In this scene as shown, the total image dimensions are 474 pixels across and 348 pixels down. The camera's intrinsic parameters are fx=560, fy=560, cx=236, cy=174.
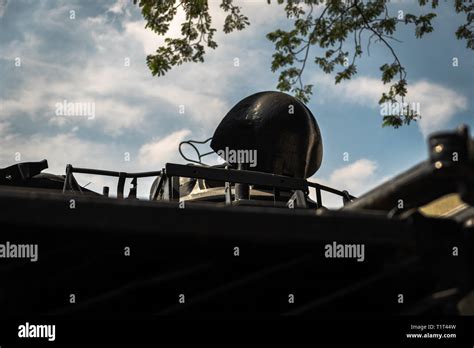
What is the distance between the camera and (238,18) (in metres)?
11.8

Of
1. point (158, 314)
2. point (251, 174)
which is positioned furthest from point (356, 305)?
point (251, 174)

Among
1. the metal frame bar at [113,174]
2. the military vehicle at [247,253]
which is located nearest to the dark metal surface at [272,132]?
the metal frame bar at [113,174]

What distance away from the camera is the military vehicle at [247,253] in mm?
1537

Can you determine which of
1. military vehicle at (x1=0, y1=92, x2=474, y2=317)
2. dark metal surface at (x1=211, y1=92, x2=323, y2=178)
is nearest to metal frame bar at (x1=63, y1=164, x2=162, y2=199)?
dark metal surface at (x1=211, y1=92, x2=323, y2=178)

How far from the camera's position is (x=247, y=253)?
1686 millimetres

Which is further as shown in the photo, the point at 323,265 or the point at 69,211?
the point at 323,265

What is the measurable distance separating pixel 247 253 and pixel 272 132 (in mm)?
8111

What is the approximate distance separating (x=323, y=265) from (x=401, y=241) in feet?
0.89

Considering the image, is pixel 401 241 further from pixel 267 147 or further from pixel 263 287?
pixel 267 147

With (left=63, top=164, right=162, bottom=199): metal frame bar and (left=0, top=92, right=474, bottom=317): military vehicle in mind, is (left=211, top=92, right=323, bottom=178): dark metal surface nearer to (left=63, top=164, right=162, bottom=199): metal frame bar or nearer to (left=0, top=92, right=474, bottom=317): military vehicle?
(left=63, top=164, right=162, bottom=199): metal frame bar

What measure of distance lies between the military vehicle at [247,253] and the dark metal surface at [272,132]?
7724 millimetres

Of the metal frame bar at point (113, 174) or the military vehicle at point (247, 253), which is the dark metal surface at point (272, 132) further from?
the military vehicle at point (247, 253)

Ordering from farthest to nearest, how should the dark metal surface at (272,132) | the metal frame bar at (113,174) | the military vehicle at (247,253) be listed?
1. the dark metal surface at (272,132)
2. the metal frame bar at (113,174)
3. the military vehicle at (247,253)

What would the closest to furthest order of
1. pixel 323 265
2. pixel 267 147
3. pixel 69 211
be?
pixel 69 211, pixel 323 265, pixel 267 147
